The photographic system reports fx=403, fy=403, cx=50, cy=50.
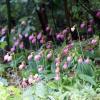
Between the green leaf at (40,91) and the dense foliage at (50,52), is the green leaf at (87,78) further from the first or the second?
the green leaf at (40,91)

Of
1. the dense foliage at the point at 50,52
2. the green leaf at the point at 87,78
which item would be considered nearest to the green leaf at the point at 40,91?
the dense foliage at the point at 50,52

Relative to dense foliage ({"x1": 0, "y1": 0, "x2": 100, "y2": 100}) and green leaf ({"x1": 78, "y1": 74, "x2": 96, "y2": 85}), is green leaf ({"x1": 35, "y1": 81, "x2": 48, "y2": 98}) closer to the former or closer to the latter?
dense foliage ({"x1": 0, "y1": 0, "x2": 100, "y2": 100})

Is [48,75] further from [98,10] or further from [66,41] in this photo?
[98,10]

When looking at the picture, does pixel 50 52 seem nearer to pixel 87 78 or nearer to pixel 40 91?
pixel 87 78

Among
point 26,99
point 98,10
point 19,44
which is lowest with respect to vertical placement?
point 26,99

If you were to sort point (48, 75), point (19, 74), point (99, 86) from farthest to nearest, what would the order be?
point (19, 74), point (48, 75), point (99, 86)

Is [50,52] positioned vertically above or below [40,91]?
above

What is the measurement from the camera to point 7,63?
596 centimetres

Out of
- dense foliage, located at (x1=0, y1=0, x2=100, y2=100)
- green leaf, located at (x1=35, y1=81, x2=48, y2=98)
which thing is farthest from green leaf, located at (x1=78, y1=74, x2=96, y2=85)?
green leaf, located at (x1=35, y1=81, x2=48, y2=98)

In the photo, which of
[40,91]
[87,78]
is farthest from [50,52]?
[40,91]

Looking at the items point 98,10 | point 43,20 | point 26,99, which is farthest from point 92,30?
point 26,99

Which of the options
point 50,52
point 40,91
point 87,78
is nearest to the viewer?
point 40,91

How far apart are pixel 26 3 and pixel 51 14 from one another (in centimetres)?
82

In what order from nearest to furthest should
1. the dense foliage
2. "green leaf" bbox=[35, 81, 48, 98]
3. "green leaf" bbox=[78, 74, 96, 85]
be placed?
"green leaf" bbox=[35, 81, 48, 98]
the dense foliage
"green leaf" bbox=[78, 74, 96, 85]
